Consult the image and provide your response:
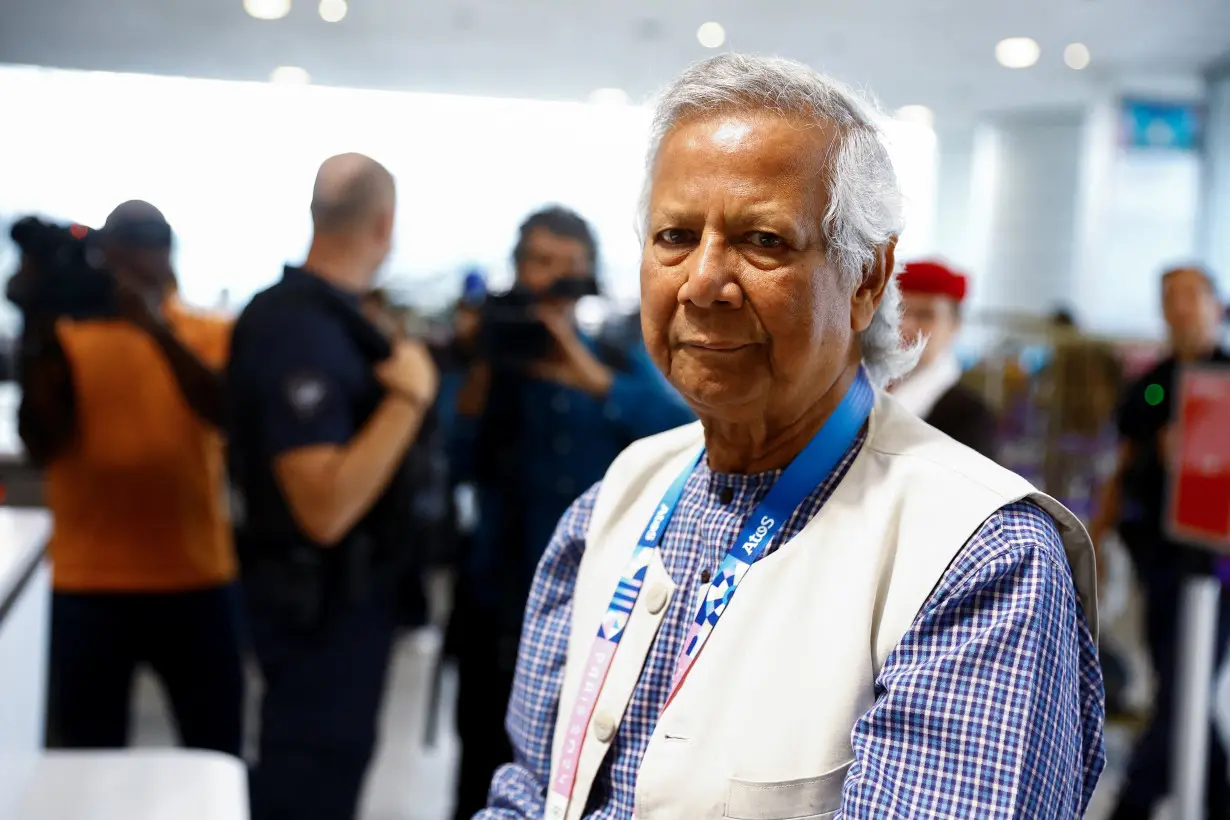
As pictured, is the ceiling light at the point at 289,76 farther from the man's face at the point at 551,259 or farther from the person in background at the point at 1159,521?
the person in background at the point at 1159,521

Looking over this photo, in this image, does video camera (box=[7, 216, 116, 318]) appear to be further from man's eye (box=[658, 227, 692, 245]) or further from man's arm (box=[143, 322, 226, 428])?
man's eye (box=[658, 227, 692, 245])

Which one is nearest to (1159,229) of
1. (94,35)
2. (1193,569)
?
(1193,569)

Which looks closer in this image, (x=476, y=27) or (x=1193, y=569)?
(x=1193, y=569)

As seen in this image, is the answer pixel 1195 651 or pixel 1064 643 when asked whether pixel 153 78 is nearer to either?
pixel 1064 643

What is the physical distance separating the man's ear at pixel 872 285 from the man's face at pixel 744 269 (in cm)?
2

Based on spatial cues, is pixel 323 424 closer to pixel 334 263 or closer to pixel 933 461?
pixel 334 263

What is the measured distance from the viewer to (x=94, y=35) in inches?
80.5

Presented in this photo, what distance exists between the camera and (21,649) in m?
1.61

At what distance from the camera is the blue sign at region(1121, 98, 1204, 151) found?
257 inches

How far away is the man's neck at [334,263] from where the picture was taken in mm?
1783

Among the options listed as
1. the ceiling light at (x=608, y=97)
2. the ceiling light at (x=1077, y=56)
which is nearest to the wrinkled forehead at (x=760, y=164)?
the ceiling light at (x=608, y=97)

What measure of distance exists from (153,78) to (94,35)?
136 mm

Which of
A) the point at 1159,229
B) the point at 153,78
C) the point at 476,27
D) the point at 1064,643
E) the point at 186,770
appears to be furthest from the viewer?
the point at 1159,229

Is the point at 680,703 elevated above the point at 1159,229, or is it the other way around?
the point at 1159,229
